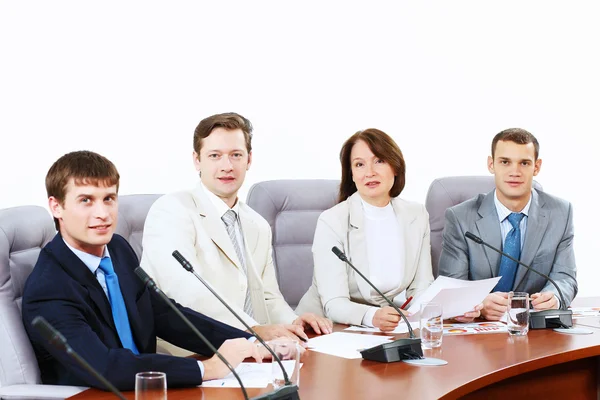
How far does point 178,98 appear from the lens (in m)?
4.25

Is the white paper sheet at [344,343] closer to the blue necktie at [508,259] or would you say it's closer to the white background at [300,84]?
the blue necktie at [508,259]

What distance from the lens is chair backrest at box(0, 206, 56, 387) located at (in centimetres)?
207

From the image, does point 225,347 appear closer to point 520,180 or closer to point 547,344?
point 547,344

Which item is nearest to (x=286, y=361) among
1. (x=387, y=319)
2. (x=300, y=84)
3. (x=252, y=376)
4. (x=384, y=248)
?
(x=252, y=376)

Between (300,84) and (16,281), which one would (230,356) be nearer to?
(16,281)

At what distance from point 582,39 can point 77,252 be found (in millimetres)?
3883

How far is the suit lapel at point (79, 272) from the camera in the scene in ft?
6.57

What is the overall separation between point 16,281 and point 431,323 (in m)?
1.19

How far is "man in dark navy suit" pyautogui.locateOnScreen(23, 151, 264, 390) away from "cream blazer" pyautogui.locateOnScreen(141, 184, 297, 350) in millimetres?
286

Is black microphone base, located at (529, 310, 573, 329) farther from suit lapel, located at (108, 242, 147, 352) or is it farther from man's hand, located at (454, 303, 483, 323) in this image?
suit lapel, located at (108, 242, 147, 352)

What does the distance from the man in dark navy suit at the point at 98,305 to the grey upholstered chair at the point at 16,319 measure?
4 cm

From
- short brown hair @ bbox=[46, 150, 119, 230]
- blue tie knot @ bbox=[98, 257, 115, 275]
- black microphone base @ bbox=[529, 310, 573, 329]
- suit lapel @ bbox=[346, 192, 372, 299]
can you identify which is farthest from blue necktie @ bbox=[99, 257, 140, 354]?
black microphone base @ bbox=[529, 310, 573, 329]

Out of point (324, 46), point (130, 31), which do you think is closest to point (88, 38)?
point (130, 31)

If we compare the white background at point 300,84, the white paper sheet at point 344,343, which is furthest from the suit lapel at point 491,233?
the white background at point 300,84
